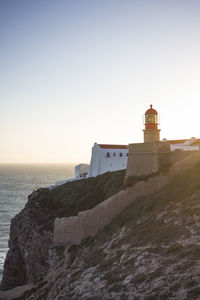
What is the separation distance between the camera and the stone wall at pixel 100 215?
921 inches

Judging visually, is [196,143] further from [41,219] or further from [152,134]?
[41,219]

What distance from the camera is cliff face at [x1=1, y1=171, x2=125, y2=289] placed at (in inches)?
1205

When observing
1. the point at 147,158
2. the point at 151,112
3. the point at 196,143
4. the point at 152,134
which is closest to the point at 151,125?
the point at 152,134

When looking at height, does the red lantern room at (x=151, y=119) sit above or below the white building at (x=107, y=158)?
above

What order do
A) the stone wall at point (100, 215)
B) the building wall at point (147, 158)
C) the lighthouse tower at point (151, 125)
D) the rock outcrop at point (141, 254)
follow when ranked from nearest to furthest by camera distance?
the rock outcrop at point (141, 254), the stone wall at point (100, 215), the building wall at point (147, 158), the lighthouse tower at point (151, 125)

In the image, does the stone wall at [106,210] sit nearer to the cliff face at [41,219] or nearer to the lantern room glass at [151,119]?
the cliff face at [41,219]

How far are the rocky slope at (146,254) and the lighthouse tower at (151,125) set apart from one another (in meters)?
9.83

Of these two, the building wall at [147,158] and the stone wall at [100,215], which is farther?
the building wall at [147,158]

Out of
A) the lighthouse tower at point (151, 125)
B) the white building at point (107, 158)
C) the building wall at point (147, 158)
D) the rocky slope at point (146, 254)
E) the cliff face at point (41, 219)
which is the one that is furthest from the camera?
the white building at point (107, 158)

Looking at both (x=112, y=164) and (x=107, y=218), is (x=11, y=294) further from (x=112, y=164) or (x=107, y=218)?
(x=112, y=164)

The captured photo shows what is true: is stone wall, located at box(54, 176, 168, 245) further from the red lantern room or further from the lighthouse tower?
the red lantern room

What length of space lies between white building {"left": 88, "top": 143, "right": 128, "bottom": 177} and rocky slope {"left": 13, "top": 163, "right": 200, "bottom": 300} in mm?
19094

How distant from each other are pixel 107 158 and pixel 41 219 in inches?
607

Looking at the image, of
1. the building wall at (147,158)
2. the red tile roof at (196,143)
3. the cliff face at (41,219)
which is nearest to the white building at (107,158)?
the cliff face at (41,219)
